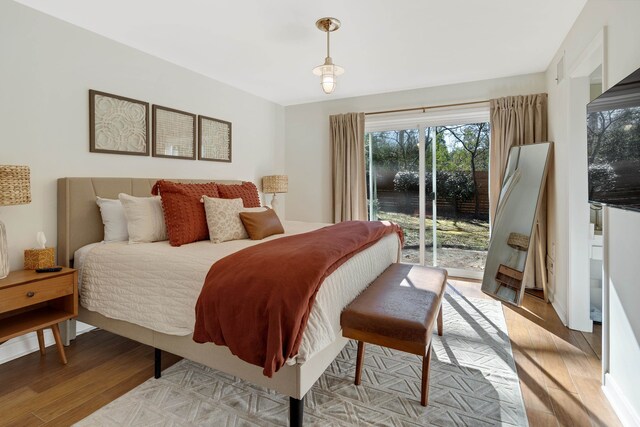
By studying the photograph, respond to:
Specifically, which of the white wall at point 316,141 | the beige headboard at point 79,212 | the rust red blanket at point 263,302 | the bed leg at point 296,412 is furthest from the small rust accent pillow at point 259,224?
the white wall at point 316,141

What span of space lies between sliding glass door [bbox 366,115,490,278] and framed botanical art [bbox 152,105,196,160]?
2.37 m

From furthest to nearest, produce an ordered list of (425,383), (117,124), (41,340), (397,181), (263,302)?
(397,181)
(117,124)
(41,340)
(425,383)
(263,302)

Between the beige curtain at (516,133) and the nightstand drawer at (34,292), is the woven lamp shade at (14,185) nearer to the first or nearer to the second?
the nightstand drawer at (34,292)

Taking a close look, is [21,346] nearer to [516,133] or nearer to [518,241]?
[518,241]

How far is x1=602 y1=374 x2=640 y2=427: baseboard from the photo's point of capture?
5.20 ft

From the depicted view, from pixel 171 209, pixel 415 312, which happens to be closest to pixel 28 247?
pixel 171 209

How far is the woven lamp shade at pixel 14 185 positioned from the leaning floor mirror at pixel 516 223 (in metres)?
4.10

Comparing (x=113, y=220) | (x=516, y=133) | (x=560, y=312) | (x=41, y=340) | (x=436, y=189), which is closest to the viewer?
(x=41, y=340)

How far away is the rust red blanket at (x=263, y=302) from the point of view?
4.64ft

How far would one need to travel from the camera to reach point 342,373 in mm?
2121

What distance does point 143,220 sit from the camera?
253cm

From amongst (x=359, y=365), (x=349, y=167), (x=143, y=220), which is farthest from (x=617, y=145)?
(x=349, y=167)

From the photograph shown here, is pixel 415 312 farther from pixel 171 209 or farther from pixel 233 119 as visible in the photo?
pixel 233 119

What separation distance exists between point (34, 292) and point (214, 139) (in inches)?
94.5
